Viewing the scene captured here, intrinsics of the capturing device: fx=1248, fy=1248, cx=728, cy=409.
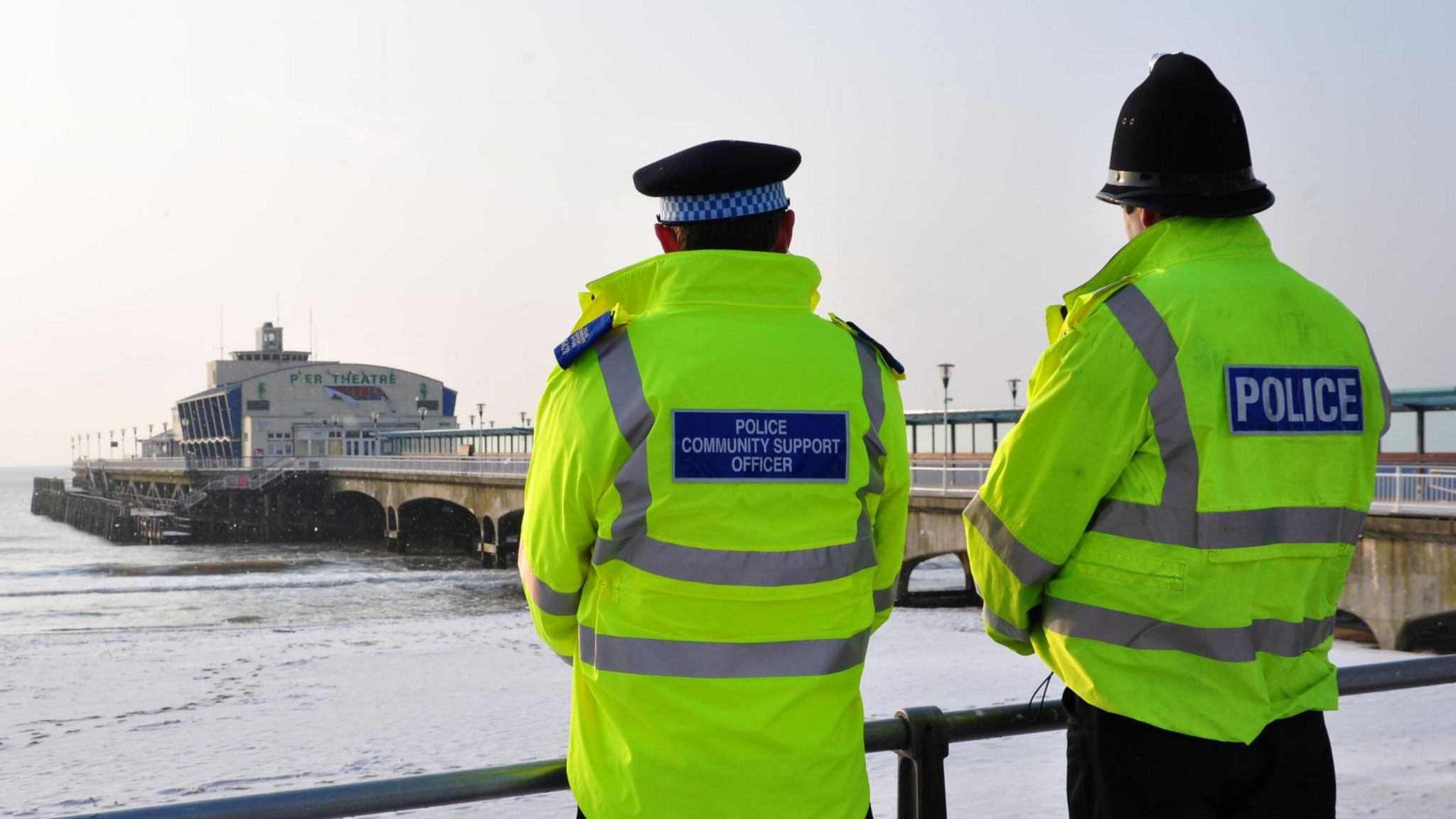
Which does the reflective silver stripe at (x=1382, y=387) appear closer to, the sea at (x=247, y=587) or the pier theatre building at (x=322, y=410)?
the sea at (x=247, y=587)

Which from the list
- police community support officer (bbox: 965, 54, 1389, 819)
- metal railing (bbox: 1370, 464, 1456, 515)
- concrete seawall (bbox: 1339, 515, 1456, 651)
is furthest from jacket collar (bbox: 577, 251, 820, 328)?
metal railing (bbox: 1370, 464, 1456, 515)

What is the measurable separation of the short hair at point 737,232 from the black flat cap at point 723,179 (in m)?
0.01

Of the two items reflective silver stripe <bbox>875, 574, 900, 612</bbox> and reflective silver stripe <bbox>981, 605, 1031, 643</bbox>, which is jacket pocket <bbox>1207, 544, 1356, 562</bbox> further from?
reflective silver stripe <bbox>875, 574, 900, 612</bbox>

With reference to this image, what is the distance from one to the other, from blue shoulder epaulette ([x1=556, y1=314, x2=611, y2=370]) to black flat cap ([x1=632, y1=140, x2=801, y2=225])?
0.31 meters

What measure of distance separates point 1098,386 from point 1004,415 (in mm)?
37073

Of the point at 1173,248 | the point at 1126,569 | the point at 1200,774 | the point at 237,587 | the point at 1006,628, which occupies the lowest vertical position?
the point at 237,587

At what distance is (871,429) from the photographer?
2225mm

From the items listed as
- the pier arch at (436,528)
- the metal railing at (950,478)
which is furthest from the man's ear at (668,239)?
the pier arch at (436,528)

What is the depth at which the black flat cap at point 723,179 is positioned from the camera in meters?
2.25

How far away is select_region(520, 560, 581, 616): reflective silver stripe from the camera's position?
2.17 m

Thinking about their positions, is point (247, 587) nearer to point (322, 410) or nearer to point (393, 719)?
point (393, 719)

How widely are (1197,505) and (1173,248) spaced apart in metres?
0.52

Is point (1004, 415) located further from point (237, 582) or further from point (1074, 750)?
point (1074, 750)

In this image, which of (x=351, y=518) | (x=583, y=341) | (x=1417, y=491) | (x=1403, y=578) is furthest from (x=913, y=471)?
(x=351, y=518)
